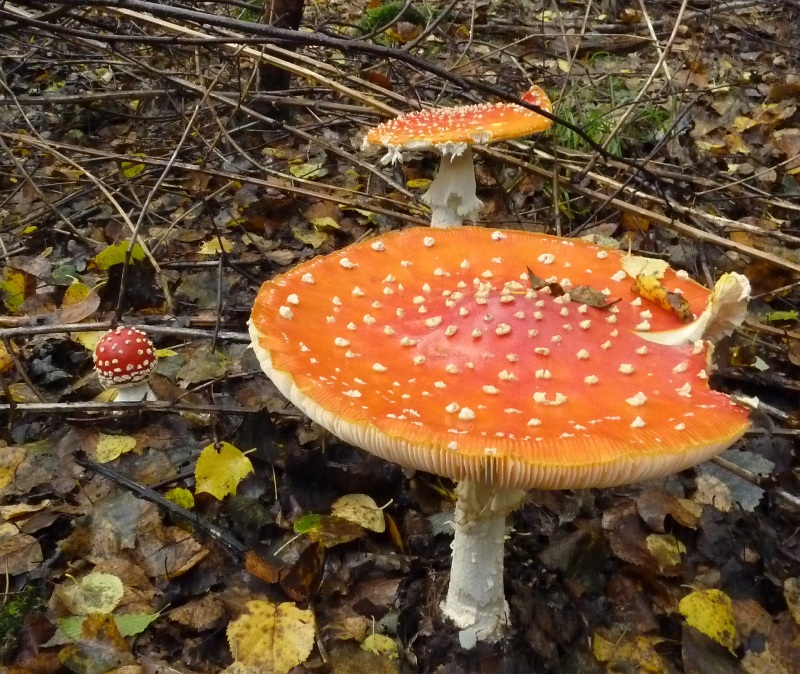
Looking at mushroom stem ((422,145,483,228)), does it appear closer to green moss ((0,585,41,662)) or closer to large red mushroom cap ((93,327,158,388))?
large red mushroom cap ((93,327,158,388))

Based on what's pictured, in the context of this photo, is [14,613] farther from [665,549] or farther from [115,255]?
[665,549]

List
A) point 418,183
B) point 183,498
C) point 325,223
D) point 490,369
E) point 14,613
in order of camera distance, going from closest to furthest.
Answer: point 490,369 < point 14,613 < point 183,498 < point 325,223 < point 418,183

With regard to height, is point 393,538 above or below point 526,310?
below

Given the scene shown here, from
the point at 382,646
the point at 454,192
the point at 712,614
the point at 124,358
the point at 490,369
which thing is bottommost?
the point at 382,646

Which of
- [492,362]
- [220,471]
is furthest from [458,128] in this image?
[220,471]

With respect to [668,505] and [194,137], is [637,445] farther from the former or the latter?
[194,137]

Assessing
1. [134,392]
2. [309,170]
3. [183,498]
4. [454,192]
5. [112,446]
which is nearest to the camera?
[183,498]

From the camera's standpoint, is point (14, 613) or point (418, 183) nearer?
point (14, 613)

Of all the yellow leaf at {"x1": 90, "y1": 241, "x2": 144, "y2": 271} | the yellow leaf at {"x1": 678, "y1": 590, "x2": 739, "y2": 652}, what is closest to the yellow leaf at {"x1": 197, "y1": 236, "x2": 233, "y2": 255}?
the yellow leaf at {"x1": 90, "y1": 241, "x2": 144, "y2": 271}

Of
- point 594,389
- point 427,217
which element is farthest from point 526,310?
point 427,217
